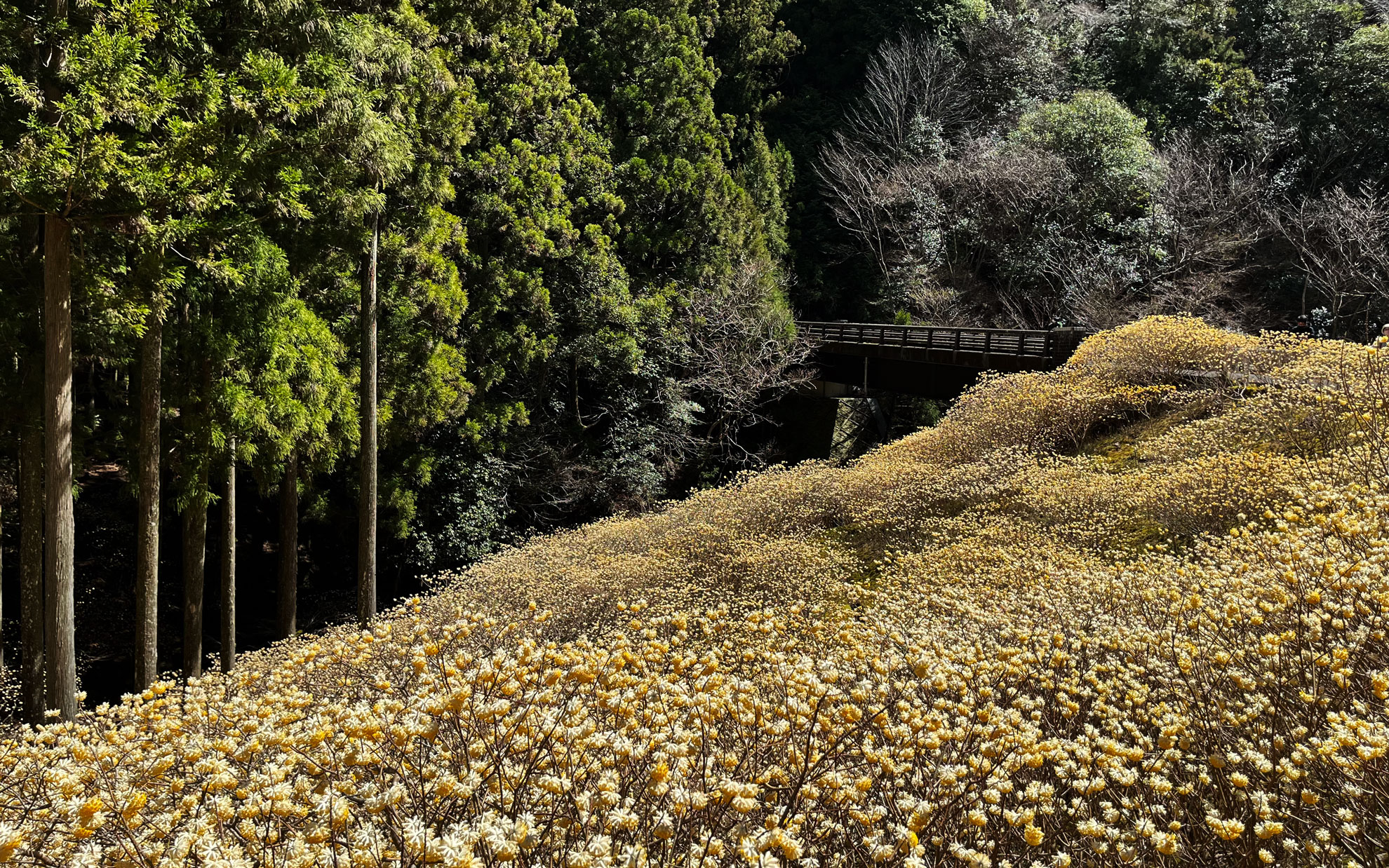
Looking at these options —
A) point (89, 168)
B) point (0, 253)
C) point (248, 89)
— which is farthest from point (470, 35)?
point (89, 168)

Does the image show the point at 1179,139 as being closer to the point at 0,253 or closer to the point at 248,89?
the point at 248,89

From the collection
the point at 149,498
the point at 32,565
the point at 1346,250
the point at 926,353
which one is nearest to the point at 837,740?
the point at 149,498

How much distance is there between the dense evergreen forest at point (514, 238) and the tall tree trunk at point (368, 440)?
10cm

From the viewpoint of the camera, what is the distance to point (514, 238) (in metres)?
17.4

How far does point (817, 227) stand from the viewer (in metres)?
30.1

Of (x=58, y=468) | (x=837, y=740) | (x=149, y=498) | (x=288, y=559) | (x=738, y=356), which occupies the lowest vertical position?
(x=288, y=559)

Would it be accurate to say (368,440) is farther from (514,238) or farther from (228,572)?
(514,238)

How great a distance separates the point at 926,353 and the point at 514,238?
9.89 metres

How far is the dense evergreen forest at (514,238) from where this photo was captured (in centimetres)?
809

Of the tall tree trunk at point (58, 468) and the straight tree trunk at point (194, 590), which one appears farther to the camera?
the straight tree trunk at point (194, 590)

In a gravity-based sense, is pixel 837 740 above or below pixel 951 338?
below

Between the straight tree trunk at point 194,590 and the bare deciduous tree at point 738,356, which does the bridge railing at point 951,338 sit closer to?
the bare deciduous tree at point 738,356

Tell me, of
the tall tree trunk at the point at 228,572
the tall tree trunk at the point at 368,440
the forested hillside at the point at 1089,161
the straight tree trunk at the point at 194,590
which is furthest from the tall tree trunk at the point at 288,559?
the forested hillside at the point at 1089,161

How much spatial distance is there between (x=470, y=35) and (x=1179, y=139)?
882 inches
